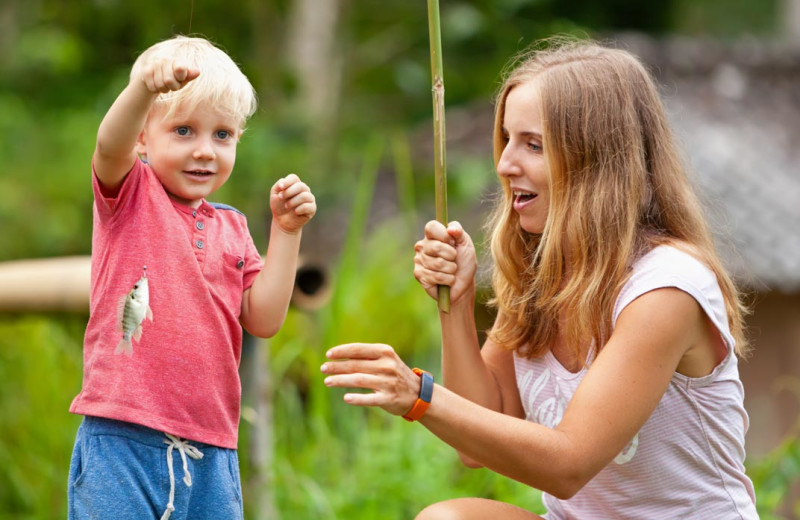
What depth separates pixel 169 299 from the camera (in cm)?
175

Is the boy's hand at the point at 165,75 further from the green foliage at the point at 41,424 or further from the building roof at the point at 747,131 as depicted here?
the building roof at the point at 747,131

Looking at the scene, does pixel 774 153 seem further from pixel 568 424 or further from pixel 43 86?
pixel 43 86

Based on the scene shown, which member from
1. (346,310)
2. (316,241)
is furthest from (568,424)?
(316,241)

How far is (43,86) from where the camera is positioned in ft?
27.6

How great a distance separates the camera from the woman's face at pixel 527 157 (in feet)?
7.09

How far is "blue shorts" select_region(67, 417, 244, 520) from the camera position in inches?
66.8

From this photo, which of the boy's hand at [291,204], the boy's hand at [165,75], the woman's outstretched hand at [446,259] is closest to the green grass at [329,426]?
the woman's outstretched hand at [446,259]

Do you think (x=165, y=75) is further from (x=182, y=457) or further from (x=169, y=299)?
(x=182, y=457)

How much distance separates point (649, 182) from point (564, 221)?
226mm

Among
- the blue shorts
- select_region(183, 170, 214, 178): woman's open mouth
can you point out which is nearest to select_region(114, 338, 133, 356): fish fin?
the blue shorts

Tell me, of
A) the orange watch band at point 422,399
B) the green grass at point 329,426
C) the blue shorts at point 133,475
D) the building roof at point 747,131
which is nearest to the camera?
the blue shorts at point 133,475

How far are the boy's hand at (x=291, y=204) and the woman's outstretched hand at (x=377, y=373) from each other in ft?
0.84

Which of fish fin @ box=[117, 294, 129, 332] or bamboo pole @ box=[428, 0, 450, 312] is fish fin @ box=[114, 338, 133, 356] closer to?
fish fin @ box=[117, 294, 129, 332]

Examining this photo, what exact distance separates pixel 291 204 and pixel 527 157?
0.59 meters
